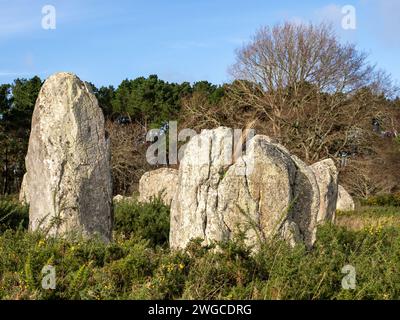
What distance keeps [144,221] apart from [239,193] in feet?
13.3

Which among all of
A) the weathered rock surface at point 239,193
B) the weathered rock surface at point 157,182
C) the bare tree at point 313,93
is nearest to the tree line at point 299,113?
the bare tree at point 313,93

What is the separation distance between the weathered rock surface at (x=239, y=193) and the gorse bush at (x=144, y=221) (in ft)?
7.36

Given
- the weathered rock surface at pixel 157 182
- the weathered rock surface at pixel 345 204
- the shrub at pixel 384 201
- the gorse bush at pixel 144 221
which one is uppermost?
the weathered rock surface at pixel 157 182

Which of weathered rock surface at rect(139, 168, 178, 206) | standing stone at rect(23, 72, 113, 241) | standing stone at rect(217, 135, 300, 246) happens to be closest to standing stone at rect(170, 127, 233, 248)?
standing stone at rect(217, 135, 300, 246)

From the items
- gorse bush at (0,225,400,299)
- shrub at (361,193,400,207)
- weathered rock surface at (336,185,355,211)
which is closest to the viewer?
gorse bush at (0,225,400,299)

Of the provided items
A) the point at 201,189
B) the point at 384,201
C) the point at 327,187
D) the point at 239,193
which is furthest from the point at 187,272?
the point at 384,201

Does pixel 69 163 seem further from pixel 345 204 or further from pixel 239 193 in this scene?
pixel 345 204

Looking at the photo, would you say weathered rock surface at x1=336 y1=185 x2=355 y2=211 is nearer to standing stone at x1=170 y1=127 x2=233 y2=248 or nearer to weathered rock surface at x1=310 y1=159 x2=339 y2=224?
weathered rock surface at x1=310 y1=159 x2=339 y2=224

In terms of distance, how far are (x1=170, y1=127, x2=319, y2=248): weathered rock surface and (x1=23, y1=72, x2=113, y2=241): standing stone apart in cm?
126

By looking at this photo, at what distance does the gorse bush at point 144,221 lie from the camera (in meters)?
Result: 12.6

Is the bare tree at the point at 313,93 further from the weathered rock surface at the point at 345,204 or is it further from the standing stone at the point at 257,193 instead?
the standing stone at the point at 257,193

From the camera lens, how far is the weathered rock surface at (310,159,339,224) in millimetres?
16297

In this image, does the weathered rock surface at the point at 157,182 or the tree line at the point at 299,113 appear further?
the tree line at the point at 299,113
